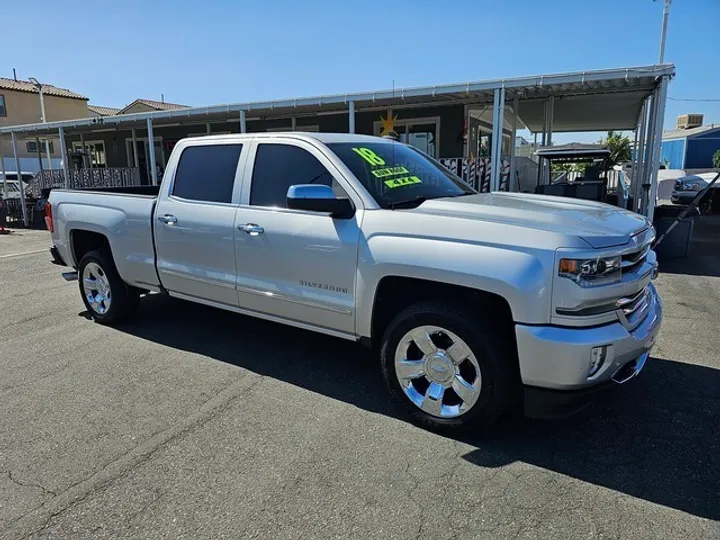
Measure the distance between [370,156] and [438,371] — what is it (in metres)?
1.82

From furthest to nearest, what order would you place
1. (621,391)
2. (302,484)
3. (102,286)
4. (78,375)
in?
(102,286)
(78,375)
(621,391)
(302,484)

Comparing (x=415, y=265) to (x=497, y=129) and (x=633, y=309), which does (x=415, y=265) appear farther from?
(x=497, y=129)

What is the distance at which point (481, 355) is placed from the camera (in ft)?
10.0

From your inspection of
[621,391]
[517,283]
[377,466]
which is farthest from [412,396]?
[621,391]

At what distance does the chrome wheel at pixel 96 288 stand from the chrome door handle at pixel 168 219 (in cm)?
123

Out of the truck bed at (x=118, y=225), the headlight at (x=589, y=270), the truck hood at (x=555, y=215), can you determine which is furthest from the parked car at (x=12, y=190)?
the headlight at (x=589, y=270)

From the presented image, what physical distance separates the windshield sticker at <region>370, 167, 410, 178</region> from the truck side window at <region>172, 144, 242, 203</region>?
4.27 ft

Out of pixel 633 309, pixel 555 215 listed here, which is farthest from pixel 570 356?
pixel 555 215

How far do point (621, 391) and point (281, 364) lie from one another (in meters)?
2.76

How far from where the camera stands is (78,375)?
438 centimetres

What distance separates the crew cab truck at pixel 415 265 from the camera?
2.86 metres

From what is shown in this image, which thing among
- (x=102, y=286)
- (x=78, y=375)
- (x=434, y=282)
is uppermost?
(x=434, y=282)

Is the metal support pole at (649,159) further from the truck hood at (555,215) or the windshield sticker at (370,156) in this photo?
the windshield sticker at (370,156)

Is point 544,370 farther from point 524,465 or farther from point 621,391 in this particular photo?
point 621,391
